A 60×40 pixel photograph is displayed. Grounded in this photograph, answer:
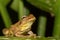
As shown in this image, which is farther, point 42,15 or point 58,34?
point 42,15

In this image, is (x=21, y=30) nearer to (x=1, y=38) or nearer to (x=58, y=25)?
(x=58, y=25)

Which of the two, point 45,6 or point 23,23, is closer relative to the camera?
point 23,23

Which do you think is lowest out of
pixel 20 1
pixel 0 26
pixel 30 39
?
pixel 30 39

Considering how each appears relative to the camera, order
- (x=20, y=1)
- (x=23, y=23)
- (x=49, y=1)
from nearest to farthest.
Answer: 1. (x=23, y=23)
2. (x=49, y=1)
3. (x=20, y=1)

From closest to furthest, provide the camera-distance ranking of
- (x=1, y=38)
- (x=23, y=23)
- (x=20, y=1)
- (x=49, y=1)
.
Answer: (x=1, y=38), (x=23, y=23), (x=49, y=1), (x=20, y=1)

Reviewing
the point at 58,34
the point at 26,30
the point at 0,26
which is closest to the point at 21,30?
the point at 26,30

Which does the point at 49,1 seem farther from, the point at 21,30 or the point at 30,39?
the point at 30,39

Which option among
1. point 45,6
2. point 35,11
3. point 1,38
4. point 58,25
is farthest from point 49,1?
point 1,38

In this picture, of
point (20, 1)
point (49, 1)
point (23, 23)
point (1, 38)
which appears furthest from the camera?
point (20, 1)

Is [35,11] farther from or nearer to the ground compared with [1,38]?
farther from the ground
